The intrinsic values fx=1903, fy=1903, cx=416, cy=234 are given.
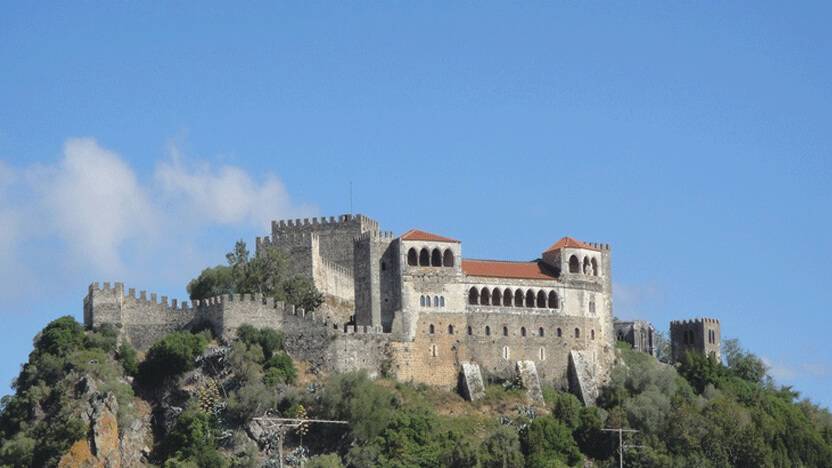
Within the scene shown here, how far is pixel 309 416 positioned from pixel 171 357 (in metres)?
8.10

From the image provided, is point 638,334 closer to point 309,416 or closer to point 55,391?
point 309,416

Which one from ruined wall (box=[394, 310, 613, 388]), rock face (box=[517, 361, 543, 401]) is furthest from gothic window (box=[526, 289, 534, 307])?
rock face (box=[517, 361, 543, 401])

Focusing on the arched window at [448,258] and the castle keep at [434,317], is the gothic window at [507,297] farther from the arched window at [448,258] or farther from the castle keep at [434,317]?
the arched window at [448,258]

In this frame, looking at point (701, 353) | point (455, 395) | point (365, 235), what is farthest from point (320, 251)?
point (701, 353)

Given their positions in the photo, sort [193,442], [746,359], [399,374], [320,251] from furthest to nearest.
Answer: [746,359] → [320,251] → [399,374] → [193,442]

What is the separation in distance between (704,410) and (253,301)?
79.1 feet

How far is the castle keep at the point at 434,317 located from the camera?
99188 mm

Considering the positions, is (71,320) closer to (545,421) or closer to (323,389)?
(323,389)

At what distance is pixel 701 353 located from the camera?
4417 inches

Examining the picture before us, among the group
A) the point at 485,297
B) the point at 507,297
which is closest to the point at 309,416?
the point at 485,297

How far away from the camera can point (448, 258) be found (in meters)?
101

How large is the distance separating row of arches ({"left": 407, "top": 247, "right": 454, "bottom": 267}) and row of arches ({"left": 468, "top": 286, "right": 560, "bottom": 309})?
1.97m

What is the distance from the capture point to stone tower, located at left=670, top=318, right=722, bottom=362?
118 metres

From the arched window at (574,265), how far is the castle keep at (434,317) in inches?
2.2
